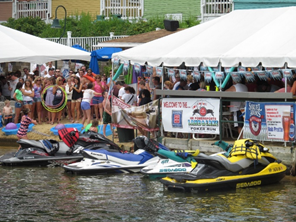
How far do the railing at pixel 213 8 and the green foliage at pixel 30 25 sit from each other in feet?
34.9

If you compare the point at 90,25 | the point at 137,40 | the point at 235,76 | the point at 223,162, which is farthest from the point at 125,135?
the point at 90,25

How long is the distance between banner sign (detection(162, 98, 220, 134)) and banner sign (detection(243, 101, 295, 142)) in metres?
1.00

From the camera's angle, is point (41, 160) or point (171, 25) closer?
point (41, 160)

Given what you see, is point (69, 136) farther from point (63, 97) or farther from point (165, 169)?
point (63, 97)

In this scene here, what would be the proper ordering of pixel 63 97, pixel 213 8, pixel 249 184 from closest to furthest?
1. pixel 249 184
2. pixel 63 97
3. pixel 213 8

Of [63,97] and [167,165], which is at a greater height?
[63,97]

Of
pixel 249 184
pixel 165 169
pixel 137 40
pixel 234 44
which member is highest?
pixel 137 40

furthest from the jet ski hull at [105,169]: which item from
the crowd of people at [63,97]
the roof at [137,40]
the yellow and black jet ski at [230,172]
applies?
the roof at [137,40]

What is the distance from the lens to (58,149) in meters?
19.0

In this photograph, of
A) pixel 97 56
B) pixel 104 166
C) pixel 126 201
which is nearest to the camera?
pixel 126 201

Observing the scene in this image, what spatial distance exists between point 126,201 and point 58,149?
573 centimetres

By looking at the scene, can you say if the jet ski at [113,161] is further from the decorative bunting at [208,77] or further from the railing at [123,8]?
the railing at [123,8]

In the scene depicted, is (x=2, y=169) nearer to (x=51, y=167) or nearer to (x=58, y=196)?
(x=51, y=167)

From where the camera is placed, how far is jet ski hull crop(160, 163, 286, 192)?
14508mm
